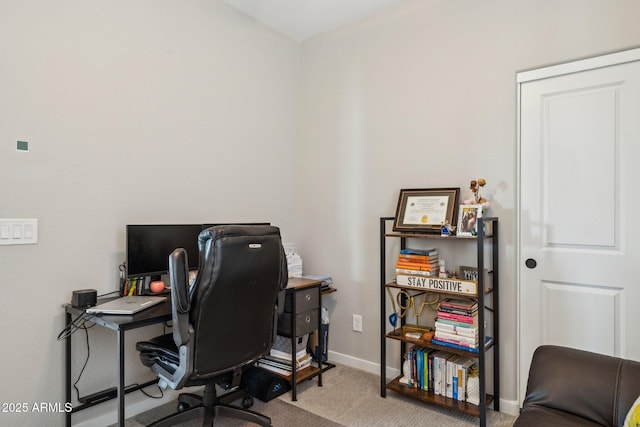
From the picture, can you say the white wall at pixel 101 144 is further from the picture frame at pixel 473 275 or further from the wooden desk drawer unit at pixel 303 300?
the picture frame at pixel 473 275

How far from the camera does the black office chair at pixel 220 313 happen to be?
1.71 metres

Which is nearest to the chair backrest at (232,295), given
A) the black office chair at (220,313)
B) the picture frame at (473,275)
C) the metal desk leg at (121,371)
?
the black office chair at (220,313)

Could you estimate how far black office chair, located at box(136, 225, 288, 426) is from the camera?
1.71 m

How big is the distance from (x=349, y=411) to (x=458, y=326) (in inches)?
33.9

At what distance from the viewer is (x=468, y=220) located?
2.32 metres

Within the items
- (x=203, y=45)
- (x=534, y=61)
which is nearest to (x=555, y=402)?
(x=534, y=61)

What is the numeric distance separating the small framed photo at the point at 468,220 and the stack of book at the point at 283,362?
1.39 meters

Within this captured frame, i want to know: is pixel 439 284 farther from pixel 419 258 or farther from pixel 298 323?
pixel 298 323

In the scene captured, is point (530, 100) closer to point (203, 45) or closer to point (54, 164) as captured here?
point (203, 45)

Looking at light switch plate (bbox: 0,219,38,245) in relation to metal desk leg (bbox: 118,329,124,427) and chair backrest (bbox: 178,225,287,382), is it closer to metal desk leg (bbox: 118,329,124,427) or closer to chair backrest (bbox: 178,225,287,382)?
metal desk leg (bbox: 118,329,124,427)

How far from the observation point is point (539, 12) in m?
2.28

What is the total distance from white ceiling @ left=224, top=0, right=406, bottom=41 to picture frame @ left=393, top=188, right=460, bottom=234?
143 cm

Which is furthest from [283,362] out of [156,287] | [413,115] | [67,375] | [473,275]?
[413,115]

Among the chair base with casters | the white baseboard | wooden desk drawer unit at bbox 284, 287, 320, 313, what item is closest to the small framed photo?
wooden desk drawer unit at bbox 284, 287, 320, 313
